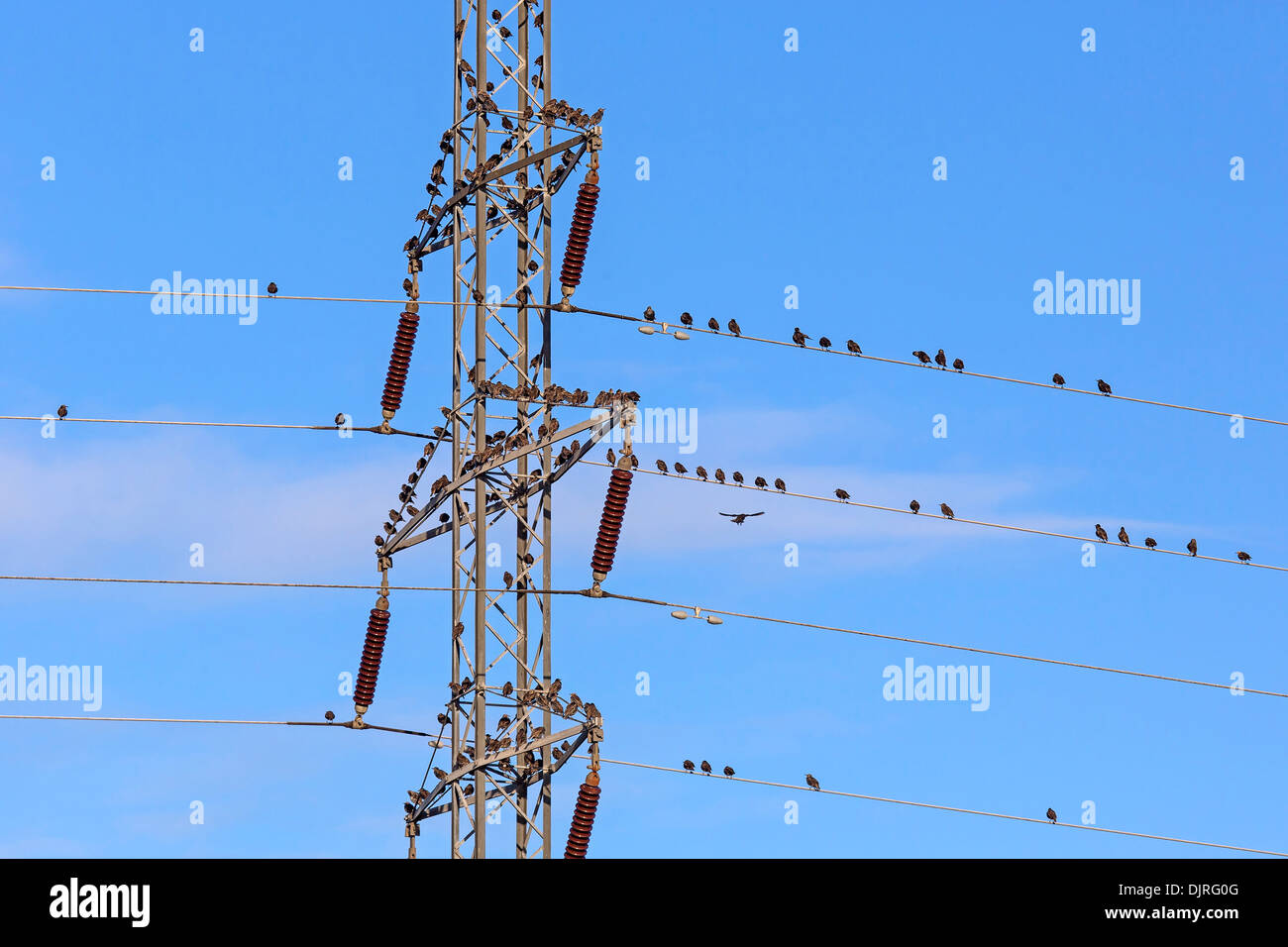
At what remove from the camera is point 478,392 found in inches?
1702

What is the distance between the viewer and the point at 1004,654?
145 feet

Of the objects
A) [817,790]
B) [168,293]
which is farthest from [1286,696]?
[168,293]

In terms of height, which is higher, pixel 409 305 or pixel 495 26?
pixel 495 26

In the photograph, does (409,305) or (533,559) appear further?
(409,305)

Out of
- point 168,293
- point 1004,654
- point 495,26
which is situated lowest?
point 1004,654

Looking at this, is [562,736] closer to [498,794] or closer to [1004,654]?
[498,794]

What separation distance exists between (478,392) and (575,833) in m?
8.12
